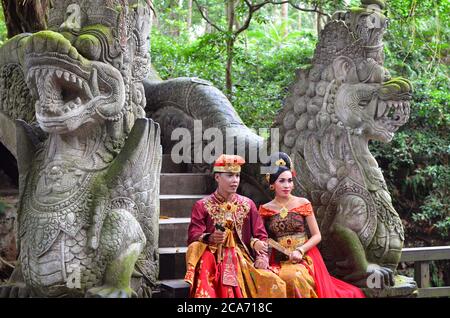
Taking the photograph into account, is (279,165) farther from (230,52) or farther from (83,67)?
(230,52)

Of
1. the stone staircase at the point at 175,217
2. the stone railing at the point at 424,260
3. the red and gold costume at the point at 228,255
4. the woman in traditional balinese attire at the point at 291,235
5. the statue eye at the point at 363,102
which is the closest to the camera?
the red and gold costume at the point at 228,255

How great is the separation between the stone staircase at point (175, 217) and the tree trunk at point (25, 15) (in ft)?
7.85

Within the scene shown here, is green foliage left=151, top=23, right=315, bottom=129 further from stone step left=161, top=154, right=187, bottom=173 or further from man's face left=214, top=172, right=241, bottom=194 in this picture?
man's face left=214, top=172, right=241, bottom=194

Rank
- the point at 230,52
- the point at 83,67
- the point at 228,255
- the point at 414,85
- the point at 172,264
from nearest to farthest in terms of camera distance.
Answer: the point at 83,67, the point at 228,255, the point at 172,264, the point at 230,52, the point at 414,85

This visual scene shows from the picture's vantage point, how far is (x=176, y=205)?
6434mm

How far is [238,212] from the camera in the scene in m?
5.07

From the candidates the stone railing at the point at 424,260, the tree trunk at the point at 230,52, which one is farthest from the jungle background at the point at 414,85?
the stone railing at the point at 424,260

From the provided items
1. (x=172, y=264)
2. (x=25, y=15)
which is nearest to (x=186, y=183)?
(x=172, y=264)

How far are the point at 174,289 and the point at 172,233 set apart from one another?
865 millimetres

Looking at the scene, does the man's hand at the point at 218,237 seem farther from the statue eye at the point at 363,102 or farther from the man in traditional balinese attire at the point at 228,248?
the statue eye at the point at 363,102

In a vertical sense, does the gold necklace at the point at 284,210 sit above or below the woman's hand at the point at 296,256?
above

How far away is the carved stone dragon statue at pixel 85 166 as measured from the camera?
189 inches

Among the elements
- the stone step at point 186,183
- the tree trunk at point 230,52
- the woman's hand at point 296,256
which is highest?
the tree trunk at point 230,52
